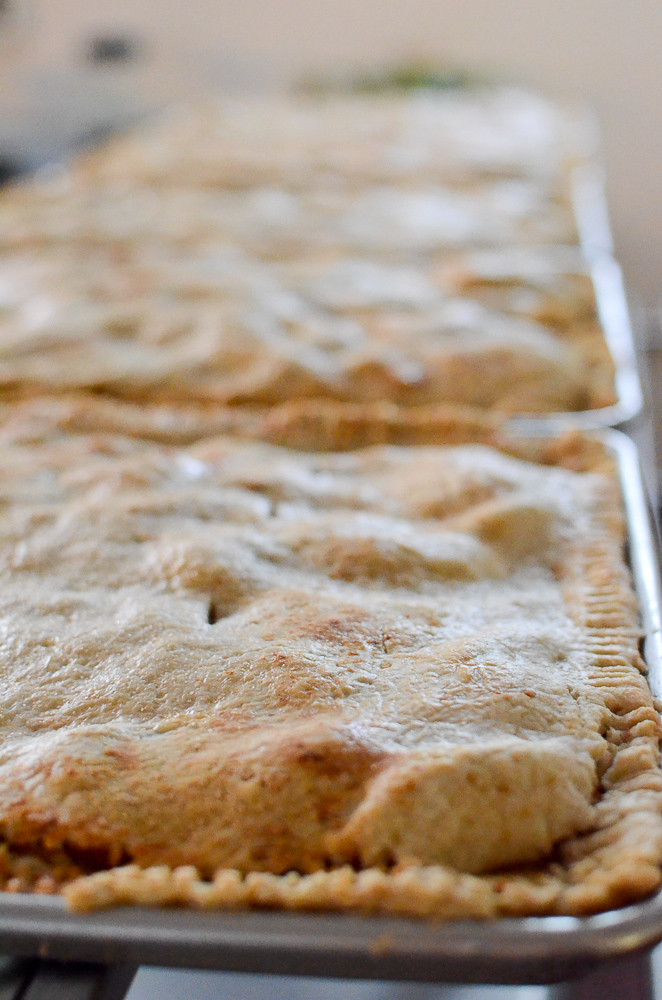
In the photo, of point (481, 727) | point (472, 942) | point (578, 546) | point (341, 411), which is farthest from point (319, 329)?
point (472, 942)

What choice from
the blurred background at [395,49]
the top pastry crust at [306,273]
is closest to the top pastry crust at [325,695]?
the top pastry crust at [306,273]

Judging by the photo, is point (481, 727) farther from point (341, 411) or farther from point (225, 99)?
point (225, 99)

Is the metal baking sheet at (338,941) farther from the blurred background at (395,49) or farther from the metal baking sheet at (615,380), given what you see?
the blurred background at (395,49)

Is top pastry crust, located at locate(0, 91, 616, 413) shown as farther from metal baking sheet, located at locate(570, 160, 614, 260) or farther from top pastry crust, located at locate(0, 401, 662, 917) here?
top pastry crust, located at locate(0, 401, 662, 917)

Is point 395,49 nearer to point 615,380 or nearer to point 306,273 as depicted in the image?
point 306,273

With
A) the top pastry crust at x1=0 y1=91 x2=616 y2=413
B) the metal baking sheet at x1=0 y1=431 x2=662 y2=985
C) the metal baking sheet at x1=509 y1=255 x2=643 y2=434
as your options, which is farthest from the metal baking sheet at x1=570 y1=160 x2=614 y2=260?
the metal baking sheet at x1=0 y1=431 x2=662 y2=985

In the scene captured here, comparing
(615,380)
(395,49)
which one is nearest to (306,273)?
(615,380)
